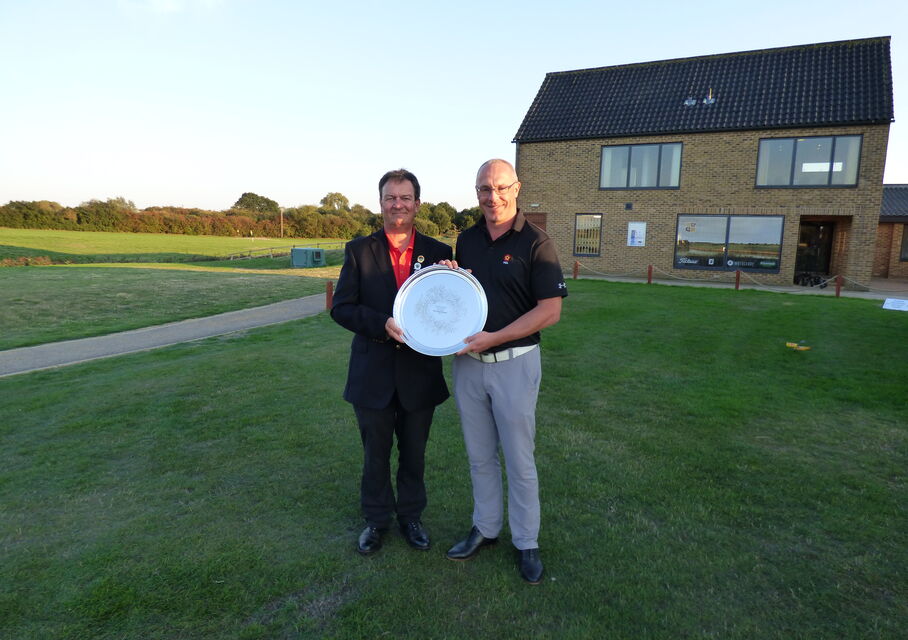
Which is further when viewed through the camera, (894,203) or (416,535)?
(894,203)

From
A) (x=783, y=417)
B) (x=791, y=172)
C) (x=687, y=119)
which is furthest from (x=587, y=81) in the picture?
(x=783, y=417)

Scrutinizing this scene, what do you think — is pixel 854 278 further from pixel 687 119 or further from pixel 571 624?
pixel 571 624

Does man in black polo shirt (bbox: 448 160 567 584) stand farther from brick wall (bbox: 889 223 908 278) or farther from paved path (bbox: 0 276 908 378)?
brick wall (bbox: 889 223 908 278)

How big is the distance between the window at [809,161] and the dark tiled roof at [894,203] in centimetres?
547

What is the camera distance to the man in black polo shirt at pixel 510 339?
9.55 ft

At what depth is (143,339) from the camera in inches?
435

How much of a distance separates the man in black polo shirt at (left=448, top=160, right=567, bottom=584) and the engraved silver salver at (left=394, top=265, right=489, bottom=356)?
0.28ft

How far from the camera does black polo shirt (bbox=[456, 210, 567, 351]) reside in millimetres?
2914

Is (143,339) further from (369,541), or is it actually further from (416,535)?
(416,535)

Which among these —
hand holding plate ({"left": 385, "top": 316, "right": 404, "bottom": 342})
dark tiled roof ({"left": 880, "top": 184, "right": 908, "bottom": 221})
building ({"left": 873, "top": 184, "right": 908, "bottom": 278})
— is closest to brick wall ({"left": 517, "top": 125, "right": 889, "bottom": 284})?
dark tiled roof ({"left": 880, "top": 184, "right": 908, "bottom": 221})

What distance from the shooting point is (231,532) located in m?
3.37

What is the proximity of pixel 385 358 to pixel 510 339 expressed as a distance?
0.75m

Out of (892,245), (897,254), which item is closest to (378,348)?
(892,245)

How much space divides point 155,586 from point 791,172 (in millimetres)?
22934
